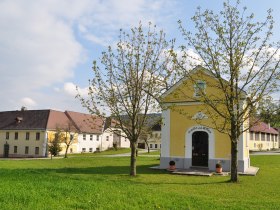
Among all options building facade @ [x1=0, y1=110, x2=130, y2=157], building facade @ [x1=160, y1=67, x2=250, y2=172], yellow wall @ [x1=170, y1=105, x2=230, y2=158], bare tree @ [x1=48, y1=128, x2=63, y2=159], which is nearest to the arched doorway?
building facade @ [x1=160, y1=67, x2=250, y2=172]

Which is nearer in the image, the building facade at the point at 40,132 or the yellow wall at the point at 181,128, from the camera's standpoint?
the yellow wall at the point at 181,128

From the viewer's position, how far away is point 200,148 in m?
25.7

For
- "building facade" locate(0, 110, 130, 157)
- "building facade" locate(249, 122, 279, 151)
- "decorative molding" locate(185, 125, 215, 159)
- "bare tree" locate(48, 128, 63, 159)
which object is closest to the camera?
"decorative molding" locate(185, 125, 215, 159)

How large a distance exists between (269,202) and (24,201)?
27.8ft

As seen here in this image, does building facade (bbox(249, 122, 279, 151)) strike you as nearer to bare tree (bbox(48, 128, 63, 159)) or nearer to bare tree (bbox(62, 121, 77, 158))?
bare tree (bbox(62, 121, 77, 158))

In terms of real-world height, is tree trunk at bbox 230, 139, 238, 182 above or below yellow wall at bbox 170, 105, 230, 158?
below

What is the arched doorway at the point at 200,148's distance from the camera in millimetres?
→ 25500

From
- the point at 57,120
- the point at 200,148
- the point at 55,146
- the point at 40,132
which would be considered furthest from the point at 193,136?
the point at 57,120

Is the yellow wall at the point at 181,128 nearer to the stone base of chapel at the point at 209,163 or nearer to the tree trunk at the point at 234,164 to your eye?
the stone base of chapel at the point at 209,163

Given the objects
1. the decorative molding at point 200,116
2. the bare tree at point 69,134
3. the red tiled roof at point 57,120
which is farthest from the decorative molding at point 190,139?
the red tiled roof at point 57,120

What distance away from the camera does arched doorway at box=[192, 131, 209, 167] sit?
25500 millimetres

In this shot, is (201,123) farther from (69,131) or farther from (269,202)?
(69,131)

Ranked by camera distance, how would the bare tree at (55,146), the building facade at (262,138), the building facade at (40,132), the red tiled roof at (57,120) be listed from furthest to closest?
the building facade at (262,138), the red tiled roof at (57,120), the building facade at (40,132), the bare tree at (55,146)

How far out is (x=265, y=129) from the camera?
2793 inches
